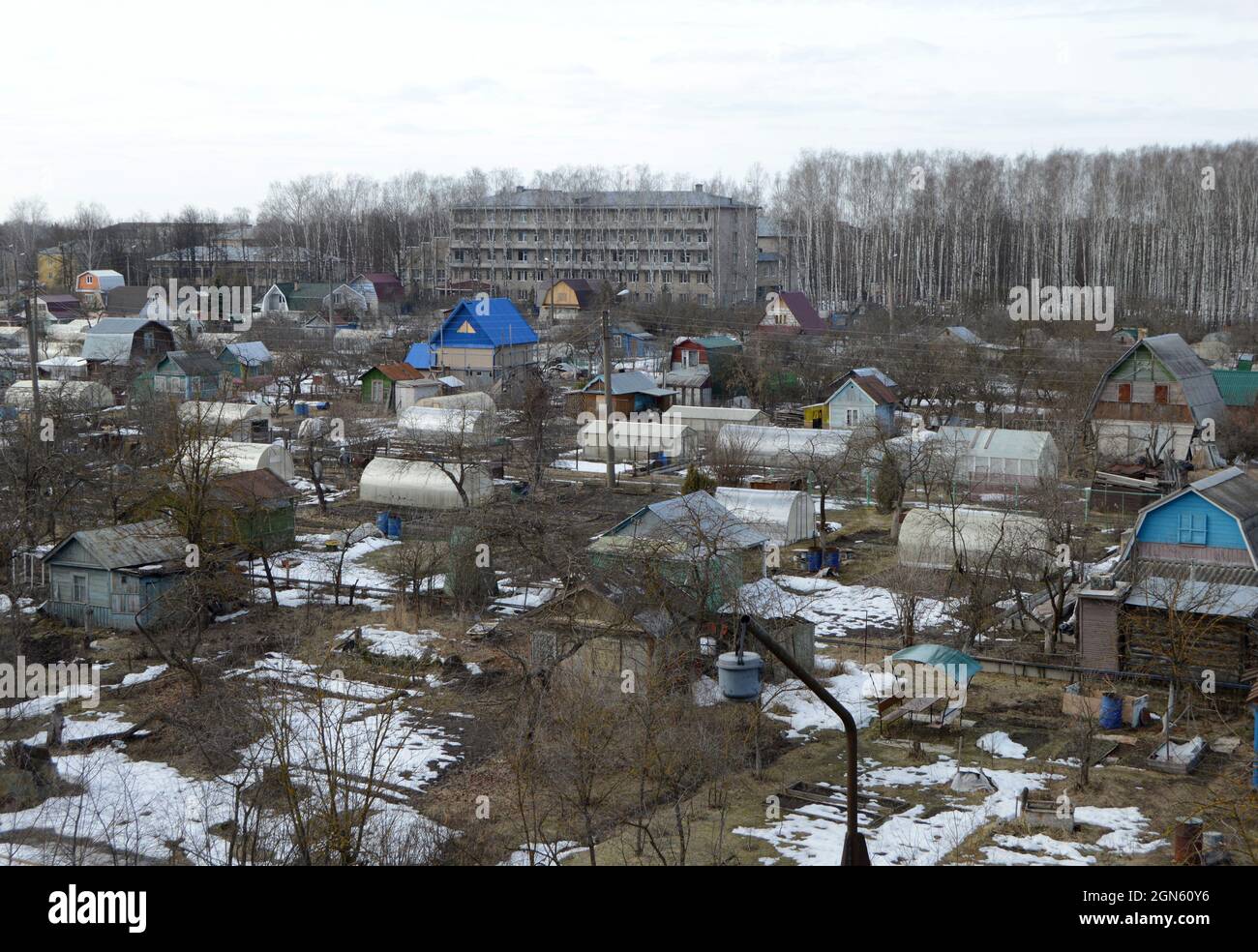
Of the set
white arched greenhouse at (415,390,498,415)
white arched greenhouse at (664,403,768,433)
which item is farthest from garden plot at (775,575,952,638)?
white arched greenhouse at (415,390,498,415)

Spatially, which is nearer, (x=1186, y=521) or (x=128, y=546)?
(x=1186, y=521)

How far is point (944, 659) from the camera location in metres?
15.1

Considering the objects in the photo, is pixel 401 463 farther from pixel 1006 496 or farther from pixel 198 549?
pixel 1006 496

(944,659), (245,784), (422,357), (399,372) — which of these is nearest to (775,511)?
(944,659)

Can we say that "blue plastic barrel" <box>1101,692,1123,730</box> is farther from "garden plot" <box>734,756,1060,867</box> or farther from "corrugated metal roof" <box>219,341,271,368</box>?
"corrugated metal roof" <box>219,341,271,368</box>

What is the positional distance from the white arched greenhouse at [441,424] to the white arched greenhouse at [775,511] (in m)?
7.71

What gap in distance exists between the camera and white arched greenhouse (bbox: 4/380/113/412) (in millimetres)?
30531

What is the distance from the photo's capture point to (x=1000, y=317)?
49.3m

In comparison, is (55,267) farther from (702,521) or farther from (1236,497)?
(1236,497)

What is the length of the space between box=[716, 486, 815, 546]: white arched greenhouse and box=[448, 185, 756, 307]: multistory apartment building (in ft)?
133

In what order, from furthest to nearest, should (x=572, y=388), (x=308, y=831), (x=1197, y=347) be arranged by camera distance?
(x=1197, y=347)
(x=572, y=388)
(x=308, y=831)

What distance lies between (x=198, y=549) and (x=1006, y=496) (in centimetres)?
1617

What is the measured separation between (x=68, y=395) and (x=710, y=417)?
1678 centimetres
